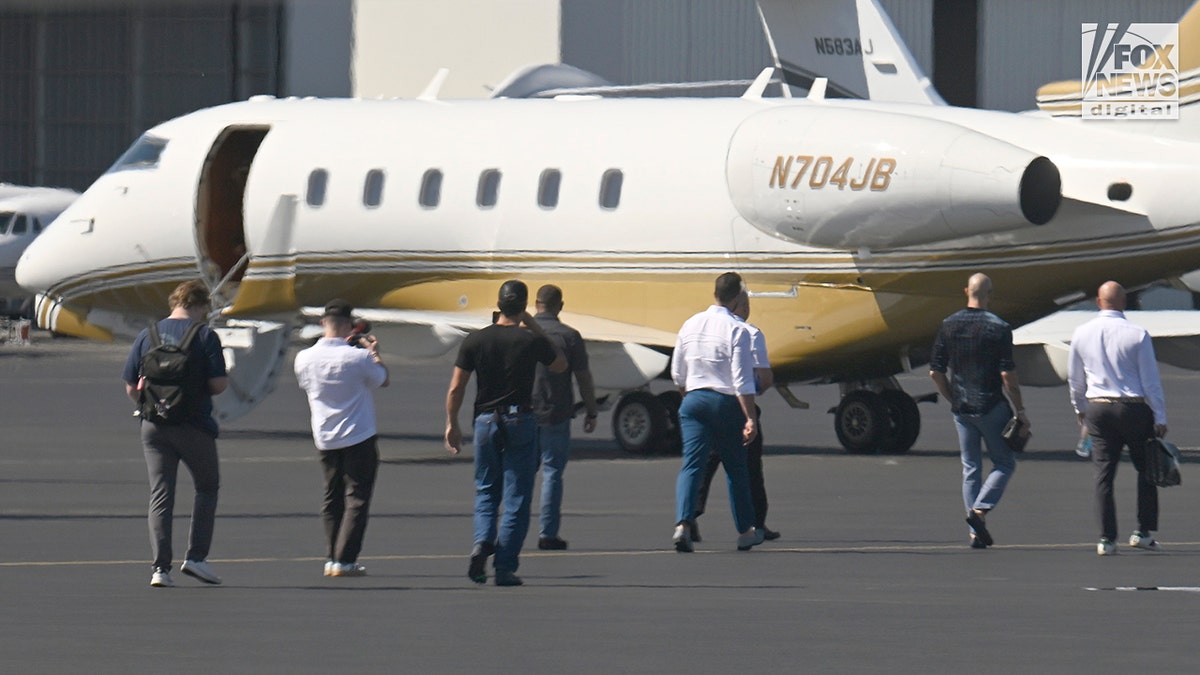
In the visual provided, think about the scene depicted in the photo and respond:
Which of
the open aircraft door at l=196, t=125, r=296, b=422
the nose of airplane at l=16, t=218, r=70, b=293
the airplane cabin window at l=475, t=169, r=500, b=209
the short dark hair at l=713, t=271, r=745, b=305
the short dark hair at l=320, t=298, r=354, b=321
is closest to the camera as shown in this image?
the short dark hair at l=320, t=298, r=354, b=321

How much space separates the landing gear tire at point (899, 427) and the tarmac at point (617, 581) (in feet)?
1.01

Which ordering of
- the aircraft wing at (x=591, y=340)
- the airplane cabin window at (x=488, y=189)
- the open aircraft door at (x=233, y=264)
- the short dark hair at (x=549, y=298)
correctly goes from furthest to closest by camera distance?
the open aircraft door at (x=233, y=264)
the airplane cabin window at (x=488, y=189)
the aircraft wing at (x=591, y=340)
the short dark hair at (x=549, y=298)

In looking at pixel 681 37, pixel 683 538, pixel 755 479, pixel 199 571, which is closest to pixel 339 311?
pixel 199 571

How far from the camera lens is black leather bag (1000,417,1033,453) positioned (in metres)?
15.5

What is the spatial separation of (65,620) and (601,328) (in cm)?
1261

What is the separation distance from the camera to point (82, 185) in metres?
68.8

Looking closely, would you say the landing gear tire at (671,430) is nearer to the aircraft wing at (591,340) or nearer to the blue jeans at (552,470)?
the aircraft wing at (591,340)

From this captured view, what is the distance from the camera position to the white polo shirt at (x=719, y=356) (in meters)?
15.4

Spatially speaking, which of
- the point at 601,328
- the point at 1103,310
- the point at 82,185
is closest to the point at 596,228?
the point at 601,328

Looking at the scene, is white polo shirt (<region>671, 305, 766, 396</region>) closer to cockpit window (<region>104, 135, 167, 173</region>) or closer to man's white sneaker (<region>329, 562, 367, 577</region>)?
man's white sneaker (<region>329, 562, 367, 577</region>)

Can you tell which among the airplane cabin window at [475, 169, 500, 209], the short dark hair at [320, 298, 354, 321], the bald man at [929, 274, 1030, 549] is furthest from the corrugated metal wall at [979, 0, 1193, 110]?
the short dark hair at [320, 298, 354, 321]

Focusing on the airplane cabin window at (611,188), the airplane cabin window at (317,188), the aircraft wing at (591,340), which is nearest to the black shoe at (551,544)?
the aircraft wing at (591,340)

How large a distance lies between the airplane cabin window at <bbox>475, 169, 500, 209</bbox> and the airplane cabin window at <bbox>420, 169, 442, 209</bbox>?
0.51 metres

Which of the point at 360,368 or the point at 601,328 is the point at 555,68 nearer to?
the point at 601,328
